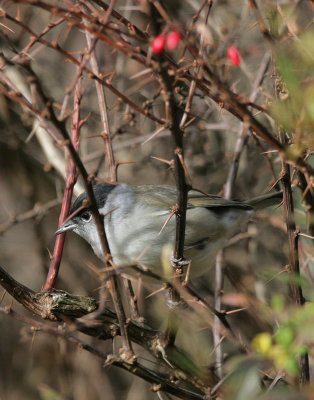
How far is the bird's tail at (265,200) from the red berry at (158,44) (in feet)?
8.21

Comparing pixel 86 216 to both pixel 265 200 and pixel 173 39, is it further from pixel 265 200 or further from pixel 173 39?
pixel 173 39

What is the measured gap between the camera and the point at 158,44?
6.49 ft

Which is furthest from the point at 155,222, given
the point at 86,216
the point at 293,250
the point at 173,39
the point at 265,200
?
the point at 173,39

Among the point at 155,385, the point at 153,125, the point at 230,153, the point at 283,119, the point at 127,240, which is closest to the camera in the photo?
the point at 283,119

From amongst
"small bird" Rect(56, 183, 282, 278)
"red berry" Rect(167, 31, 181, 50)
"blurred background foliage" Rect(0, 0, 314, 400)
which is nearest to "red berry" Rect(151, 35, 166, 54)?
"red berry" Rect(167, 31, 181, 50)

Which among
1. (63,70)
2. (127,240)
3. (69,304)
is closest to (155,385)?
(69,304)

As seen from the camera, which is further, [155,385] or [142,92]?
[142,92]

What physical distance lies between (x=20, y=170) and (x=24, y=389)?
256 cm

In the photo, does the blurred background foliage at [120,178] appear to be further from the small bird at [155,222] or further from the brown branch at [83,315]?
the brown branch at [83,315]

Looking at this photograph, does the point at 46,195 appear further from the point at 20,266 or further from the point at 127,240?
the point at 127,240

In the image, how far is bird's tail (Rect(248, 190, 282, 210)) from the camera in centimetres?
435

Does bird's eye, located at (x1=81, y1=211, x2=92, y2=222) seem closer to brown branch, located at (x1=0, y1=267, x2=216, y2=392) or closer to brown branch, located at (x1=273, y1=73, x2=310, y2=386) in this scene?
brown branch, located at (x1=0, y1=267, x2=216, y2=392)

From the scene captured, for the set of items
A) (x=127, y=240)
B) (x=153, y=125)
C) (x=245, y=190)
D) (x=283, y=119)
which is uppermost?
(x=153, y=125)

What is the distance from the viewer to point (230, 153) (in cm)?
573
